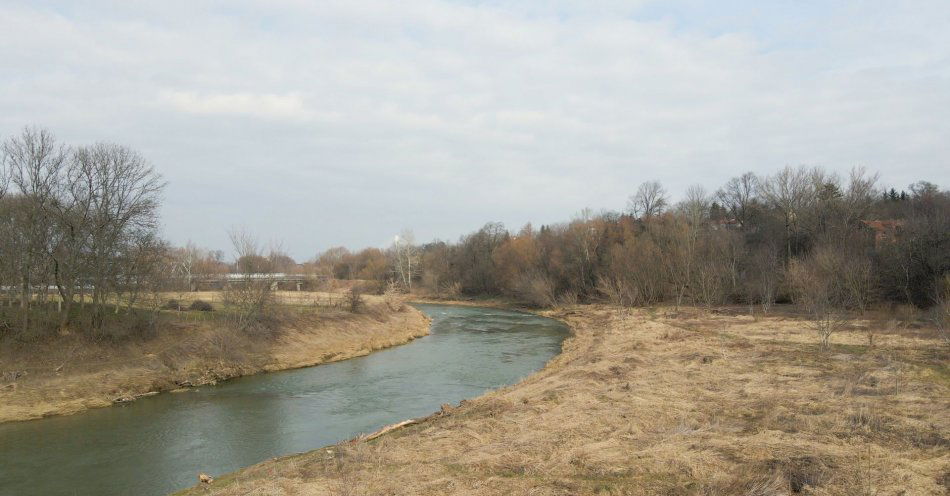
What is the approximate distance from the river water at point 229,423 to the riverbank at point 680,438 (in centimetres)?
329

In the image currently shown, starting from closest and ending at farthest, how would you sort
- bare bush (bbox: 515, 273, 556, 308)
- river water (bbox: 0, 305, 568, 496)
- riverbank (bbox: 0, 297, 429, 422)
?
river water (bbox: 0, 305, 568, 496) → riverbank (bbox: 0, 297, 429, 422) → bare bush (bbox: 515, 273, 556, 308)

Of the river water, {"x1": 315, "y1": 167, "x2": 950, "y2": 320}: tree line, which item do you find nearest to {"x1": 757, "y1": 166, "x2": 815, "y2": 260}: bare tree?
{"x1": 315, "y1": 167, "x2": 950, "y2": 320}: tree line

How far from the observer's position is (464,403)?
61.6 ft

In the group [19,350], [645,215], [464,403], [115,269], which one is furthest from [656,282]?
[19,350]

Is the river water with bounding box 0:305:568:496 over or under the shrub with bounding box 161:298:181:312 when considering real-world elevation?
under

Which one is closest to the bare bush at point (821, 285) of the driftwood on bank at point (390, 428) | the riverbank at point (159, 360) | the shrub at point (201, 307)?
the driftwood on bank at point (390, 428)

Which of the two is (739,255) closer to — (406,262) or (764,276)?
(764,276)

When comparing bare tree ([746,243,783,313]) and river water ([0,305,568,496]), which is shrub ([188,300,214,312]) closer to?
river water ([0,305,568,496])

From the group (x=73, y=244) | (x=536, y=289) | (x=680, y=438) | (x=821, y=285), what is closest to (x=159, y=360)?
(x=73, y=244)

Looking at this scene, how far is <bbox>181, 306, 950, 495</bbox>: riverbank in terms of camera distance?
9336mm

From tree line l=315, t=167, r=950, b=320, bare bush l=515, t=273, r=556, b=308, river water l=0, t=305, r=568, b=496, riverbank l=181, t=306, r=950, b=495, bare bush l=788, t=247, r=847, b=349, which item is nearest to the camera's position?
riverbank l=181, t=306, r=950, b=495

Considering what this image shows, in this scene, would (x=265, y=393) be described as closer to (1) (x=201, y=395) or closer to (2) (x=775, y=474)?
(1) (x=201, y=395)

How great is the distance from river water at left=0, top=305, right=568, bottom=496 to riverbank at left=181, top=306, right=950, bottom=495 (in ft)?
10.8

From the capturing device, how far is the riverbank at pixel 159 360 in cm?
2142
